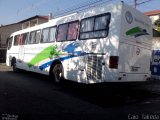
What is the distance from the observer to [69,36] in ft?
43.4

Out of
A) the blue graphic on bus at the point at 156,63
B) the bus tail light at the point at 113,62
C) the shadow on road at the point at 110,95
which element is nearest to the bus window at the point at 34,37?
the shadow on road at the point at 110,95

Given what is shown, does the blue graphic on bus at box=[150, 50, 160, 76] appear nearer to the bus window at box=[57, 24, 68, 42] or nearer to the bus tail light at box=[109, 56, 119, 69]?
the bus window at box=[57, 24, 68, 42]

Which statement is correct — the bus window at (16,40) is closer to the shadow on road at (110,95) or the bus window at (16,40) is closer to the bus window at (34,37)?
the bus window at (34,37)

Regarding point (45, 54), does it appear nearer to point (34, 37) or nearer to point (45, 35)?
point (45, 35)

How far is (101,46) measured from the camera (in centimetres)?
1087

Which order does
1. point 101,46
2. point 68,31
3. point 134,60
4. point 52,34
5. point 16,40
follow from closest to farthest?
point 101,46 < point 134,60 < point 68,31 < point 52,34 < point 16,40

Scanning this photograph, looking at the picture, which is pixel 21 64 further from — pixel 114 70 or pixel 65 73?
pixel 114 70

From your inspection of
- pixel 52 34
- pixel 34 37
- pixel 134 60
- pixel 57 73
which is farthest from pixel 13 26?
pixel 134 60

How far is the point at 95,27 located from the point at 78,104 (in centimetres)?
351

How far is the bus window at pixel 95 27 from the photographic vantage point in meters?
10.9

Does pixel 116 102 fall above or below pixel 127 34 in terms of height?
below

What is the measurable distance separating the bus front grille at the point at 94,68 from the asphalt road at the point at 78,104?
31.1 inches

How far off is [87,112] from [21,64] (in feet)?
39.6

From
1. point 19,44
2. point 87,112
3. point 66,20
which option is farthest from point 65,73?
point 19,44
